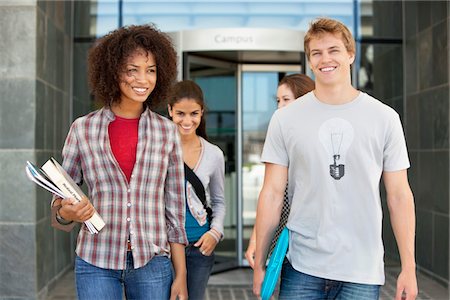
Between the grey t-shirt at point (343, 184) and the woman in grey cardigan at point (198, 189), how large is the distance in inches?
36.5

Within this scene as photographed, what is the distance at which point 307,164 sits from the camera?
229 cm

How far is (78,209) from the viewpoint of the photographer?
206cm

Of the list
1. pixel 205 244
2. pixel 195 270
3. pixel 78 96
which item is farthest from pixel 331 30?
pixel 78 96

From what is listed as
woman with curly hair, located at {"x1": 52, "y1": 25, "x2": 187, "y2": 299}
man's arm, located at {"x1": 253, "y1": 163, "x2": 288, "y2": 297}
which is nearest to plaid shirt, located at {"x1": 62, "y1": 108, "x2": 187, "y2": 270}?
woman with curly hair, located at {"x1": 52, "y1": 25, "x2": 187, "y2": 299}

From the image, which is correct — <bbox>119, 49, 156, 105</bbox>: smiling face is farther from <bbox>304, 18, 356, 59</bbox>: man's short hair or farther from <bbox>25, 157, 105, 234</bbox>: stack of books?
<bbox>304, 18, 356, 59</bbox>: man's short hair

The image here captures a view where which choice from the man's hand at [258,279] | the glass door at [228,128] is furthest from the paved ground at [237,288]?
the man's hand at [258,279]

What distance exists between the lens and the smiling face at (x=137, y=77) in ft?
7.50

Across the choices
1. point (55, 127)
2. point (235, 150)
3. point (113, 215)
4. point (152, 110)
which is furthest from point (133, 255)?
point (235, 150)

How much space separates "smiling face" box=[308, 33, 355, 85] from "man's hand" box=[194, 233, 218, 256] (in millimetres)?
1138

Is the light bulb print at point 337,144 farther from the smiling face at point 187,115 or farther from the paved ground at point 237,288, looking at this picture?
the paved ground at point 237,288

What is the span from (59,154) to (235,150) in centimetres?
200

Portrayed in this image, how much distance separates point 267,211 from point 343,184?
1.18 ft

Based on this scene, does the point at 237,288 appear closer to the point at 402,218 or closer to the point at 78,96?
the point at 78,96

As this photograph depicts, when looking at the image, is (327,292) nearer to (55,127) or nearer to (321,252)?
(321,252)
